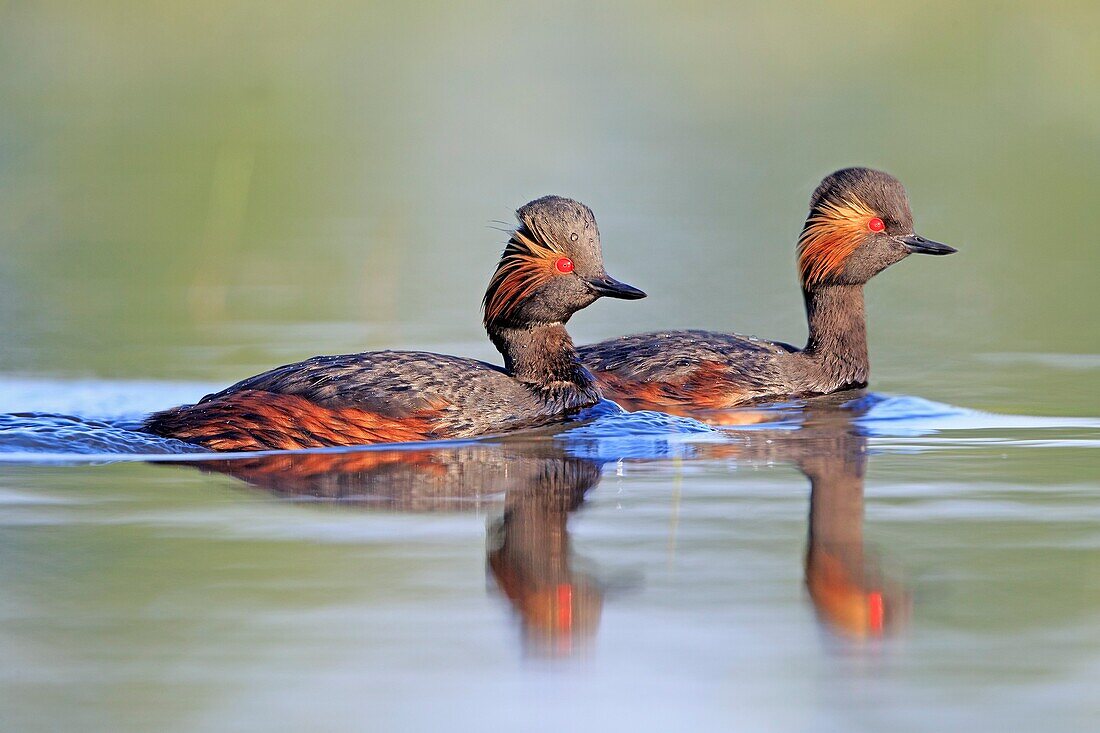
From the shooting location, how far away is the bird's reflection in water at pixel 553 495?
6621mm

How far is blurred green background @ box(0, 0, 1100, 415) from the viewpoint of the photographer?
15375 mm

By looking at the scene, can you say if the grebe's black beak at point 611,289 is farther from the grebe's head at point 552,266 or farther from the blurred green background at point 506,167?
the blurred green background at point 506,167

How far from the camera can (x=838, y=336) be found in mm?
13328

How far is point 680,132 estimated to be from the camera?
98.0ft

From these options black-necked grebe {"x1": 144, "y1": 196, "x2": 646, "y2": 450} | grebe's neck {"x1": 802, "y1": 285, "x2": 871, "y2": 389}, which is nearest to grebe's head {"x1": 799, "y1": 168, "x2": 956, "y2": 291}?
grebe's neck {"x1": 802, "y1": 285, "x2": 871, "y2": 389}

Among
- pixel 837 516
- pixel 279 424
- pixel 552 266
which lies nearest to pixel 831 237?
pixel 552 266

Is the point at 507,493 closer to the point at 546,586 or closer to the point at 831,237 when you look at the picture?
the point at 546,586

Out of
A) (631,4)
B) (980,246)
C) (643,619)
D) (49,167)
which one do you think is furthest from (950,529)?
(631,4)

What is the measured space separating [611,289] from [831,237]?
2967 mm

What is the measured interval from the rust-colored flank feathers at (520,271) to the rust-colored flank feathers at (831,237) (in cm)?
292

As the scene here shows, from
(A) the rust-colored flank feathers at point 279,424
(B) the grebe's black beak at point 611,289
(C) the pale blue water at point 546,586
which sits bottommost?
(C) the pale blue water at point 546,586

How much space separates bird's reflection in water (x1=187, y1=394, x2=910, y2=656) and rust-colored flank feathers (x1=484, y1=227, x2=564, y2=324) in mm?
1057

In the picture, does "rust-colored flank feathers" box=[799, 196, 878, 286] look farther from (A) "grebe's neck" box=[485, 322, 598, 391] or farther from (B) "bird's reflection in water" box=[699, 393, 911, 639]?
(A) "grebe's neck" box=[485, 322, 598, 391]

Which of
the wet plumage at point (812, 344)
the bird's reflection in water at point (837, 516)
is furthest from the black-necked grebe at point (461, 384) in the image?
the bird's reflection in water at point (837, 516)
